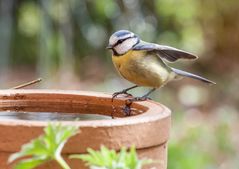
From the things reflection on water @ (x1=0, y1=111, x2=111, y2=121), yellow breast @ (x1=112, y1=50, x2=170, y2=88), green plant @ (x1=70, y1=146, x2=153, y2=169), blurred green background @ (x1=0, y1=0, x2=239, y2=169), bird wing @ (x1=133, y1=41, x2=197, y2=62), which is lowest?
blurred green background @ (x1=0, y1=0, x2=239, y2=169)

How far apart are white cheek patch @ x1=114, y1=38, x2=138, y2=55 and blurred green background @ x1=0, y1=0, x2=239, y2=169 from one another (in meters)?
2.94

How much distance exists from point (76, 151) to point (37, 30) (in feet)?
17.7

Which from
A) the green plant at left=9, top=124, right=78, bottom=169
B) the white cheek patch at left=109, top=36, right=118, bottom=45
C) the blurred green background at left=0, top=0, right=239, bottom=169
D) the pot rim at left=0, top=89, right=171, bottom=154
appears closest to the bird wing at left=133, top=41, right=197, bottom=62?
the white cheek patch at left=109, top=36, right=118, bottom=45

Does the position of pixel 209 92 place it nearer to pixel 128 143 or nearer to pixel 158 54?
pixel 158 54

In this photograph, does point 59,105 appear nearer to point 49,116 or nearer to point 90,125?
point 49,116

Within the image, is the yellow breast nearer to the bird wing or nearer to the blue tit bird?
the blue tit bird

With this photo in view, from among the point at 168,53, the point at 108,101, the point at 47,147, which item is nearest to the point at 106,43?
the point at 168,53

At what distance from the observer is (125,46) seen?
2.73m

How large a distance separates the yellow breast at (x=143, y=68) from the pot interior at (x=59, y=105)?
69 centimetres

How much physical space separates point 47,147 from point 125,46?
5.00 feet

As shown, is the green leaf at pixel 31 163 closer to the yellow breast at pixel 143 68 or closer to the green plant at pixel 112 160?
the green plant at pixel 112 160

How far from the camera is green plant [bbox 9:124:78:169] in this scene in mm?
1220

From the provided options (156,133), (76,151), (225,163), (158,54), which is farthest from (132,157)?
(225,163)

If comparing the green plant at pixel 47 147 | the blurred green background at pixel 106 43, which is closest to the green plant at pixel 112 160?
the green plant at pixel 47 147
